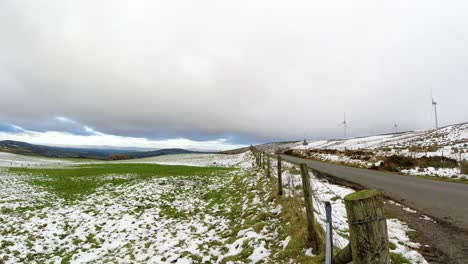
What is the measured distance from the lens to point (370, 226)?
9.45 ft

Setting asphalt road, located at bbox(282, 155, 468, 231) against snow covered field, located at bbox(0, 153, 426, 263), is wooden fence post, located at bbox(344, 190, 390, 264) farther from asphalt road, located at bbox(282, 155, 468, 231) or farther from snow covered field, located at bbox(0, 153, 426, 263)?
asphalt road, located at bbox(282, 155, 468, 231)

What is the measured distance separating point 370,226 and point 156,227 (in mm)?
11787

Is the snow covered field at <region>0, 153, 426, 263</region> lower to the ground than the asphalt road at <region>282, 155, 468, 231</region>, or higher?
lower

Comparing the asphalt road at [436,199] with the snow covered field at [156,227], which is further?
the asphalt road at [436,199]

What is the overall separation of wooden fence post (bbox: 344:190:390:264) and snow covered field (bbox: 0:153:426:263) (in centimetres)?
275

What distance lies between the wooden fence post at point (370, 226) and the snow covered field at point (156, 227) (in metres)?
2.75

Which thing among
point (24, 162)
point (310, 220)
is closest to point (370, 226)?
point (310, 220)

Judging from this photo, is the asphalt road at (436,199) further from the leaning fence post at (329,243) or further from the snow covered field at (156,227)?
the leaning fence post at (329,243)

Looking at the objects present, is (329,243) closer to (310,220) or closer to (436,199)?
(310,220)

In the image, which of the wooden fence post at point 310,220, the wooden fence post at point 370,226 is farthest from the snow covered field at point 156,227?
the wooden fence post at point 370,226

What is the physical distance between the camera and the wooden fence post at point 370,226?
2875 mm

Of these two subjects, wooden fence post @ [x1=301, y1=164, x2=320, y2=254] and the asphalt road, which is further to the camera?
the asphalt road

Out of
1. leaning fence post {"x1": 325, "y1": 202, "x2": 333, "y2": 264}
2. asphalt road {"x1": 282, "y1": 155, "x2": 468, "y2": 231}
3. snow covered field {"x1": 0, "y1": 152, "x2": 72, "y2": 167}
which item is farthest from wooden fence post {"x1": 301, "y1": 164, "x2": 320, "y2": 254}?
snow covered field {"x1": 0, "y1": 152, "x2": 72, "y2": 167}

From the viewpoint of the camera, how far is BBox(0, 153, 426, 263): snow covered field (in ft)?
29.0
